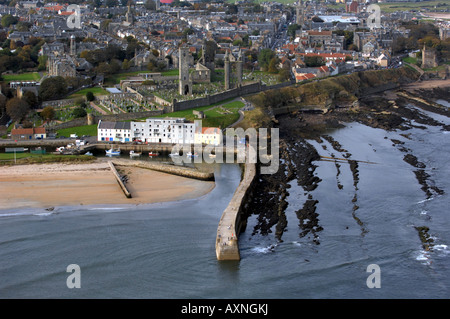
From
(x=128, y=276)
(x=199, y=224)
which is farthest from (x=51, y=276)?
(x=199, y=224)

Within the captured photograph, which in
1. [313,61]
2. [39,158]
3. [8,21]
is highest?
[8,21]

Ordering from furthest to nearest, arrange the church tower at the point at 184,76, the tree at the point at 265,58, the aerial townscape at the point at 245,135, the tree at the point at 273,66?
the tree at the point at 265,58 < the tree at the point at 273,66 < the church tower at the point at 184,76 < the aerial townscape at the point at 245,135

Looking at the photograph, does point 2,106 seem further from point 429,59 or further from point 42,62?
point 429,59

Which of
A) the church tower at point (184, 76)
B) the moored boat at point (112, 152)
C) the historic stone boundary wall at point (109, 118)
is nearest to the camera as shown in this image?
the moored boat at point (112, 152)

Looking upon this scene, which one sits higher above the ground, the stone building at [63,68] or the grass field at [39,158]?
the stone building at [63,68]

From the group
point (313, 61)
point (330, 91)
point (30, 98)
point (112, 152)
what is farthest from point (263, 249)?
point (313, 61)

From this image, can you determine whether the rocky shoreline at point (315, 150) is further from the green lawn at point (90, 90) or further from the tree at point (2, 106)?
the tree at point (2, 106)

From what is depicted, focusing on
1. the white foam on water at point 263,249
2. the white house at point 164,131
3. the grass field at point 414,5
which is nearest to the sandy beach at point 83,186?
the white house at point 164,131
